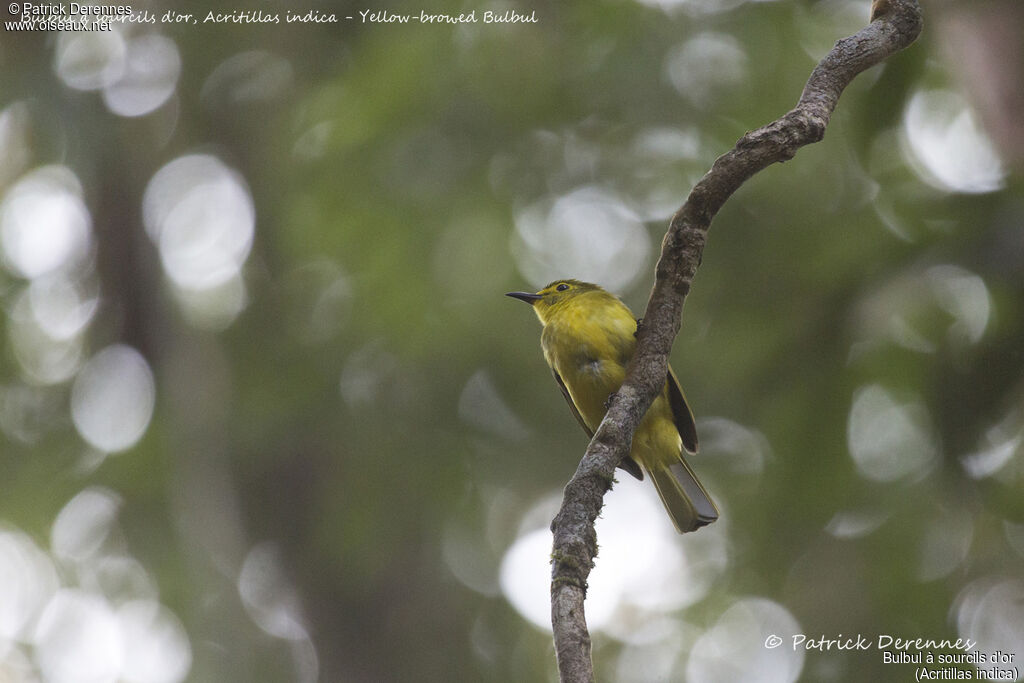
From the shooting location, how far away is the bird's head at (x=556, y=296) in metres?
4.71

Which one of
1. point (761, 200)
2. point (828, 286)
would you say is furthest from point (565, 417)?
point (828, 286)

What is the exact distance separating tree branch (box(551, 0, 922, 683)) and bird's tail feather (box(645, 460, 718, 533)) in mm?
1970

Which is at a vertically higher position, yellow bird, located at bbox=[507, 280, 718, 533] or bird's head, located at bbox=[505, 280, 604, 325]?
bird's head, located at bbox=[505, 280, 604, 325]

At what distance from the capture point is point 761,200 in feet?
21.5

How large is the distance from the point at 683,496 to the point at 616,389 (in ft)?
2.04

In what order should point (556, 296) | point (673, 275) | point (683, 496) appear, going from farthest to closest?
1. point (556, 296)
2. point (683, 496)
3. point (673, 275)

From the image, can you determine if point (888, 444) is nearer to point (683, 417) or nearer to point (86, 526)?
point (683, 417)

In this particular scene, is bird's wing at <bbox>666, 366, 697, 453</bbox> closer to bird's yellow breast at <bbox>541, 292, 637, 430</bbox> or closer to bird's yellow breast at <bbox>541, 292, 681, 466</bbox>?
bird's yellow breast at <bbox>541, 292, 681, 466</bbox>

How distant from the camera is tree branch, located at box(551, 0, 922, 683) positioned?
6.38 ft

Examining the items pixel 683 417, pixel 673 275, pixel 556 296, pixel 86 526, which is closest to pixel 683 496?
pixel 683 417

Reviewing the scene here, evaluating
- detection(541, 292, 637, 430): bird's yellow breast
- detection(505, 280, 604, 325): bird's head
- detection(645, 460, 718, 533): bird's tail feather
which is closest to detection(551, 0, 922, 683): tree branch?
detection(541, 292, 637, 430): bird's yellow breast

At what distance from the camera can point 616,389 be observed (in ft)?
13.1

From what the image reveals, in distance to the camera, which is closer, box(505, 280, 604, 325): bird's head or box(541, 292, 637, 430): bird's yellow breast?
box(541, 292, 637, 430): bird's yellow breast

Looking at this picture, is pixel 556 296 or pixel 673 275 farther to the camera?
pixel 556 296
